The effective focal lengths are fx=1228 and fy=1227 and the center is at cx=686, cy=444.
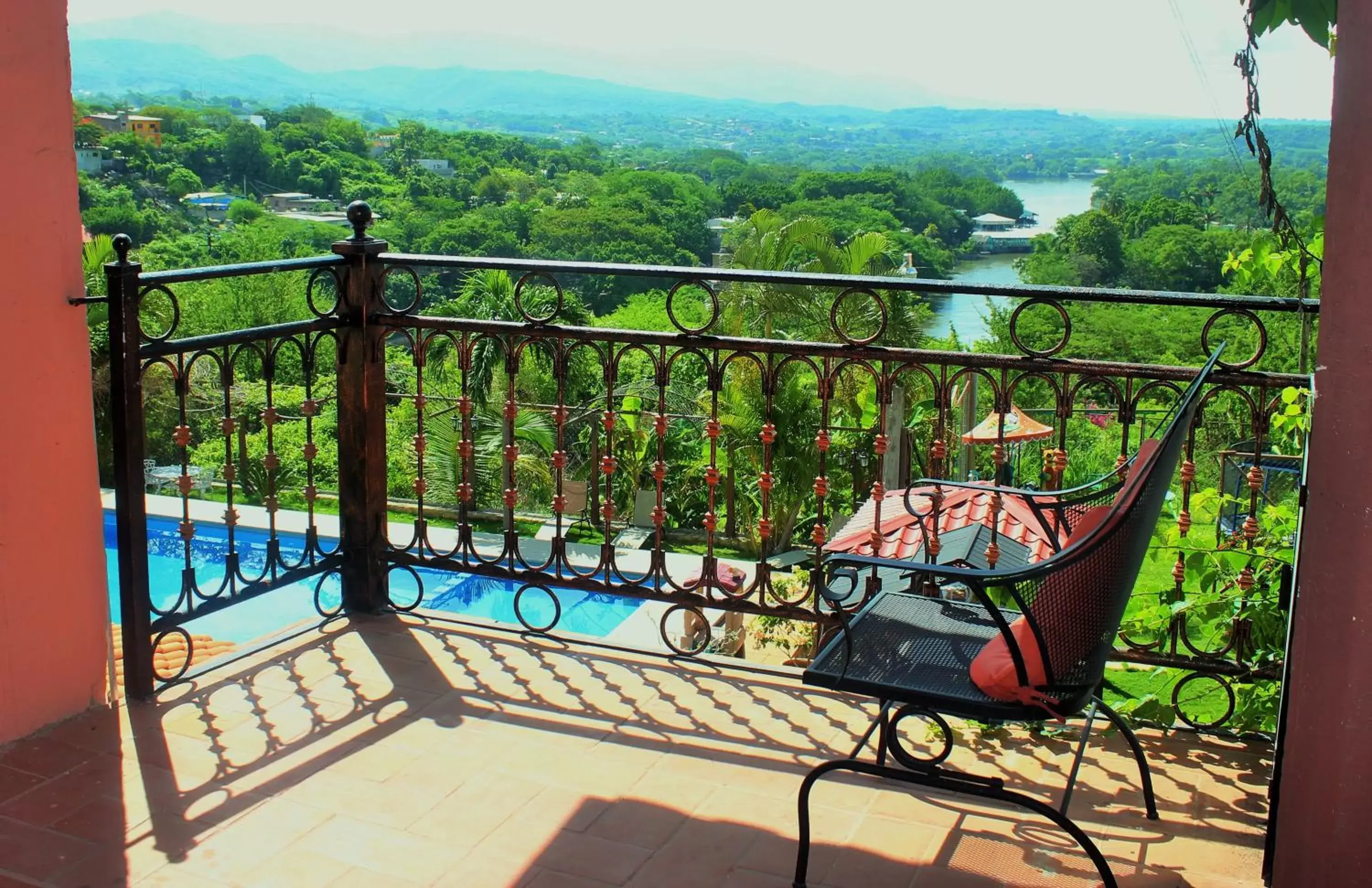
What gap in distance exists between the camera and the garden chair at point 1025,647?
2088 mm

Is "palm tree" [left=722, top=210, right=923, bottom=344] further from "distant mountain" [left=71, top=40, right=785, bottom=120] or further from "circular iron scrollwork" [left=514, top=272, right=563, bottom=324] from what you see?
"distant mountain" [left=71, top=40, right=785, bottom=120]

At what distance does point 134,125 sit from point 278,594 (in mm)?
46575

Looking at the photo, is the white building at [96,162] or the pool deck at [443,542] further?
the white building at [96,162]

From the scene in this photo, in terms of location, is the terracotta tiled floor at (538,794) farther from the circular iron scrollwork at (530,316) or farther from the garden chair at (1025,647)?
the circular iron scrollwork at (530,316)

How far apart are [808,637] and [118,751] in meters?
10.5

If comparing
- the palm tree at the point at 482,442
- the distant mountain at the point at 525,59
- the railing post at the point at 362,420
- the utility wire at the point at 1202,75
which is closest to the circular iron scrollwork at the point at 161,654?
the railing post at the point at 362,420

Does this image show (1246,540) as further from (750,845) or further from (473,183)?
(473,183)

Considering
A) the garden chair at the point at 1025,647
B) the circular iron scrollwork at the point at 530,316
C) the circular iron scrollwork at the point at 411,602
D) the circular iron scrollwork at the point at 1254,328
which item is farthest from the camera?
the circular iron scrollwork at the point at 411,602

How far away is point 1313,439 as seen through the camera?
2055 mm

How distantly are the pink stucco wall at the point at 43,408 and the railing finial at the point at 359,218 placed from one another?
33.3 inches

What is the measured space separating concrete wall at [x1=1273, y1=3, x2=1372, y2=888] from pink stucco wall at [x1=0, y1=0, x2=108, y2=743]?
262 cm

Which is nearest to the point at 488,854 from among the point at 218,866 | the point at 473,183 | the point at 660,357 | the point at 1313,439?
the point at 218,866

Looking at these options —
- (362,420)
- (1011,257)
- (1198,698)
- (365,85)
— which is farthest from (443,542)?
(365,85)

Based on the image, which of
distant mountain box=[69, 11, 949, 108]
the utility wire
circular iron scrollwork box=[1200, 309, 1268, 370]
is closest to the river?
the utility wire
